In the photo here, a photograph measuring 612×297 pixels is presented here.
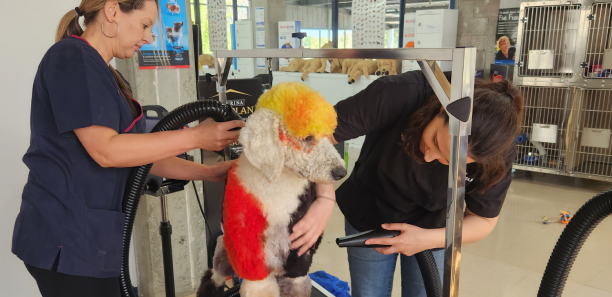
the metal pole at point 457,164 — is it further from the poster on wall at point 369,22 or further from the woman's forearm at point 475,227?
the poster on wall at point 369,22

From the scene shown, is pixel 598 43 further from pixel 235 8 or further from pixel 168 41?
pixel 235 8

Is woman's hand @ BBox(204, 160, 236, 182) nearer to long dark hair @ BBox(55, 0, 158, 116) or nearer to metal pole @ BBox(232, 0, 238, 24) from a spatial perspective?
long dark hair @ BBox(55, 0, 158, 116)

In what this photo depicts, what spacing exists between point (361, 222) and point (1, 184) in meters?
1.51

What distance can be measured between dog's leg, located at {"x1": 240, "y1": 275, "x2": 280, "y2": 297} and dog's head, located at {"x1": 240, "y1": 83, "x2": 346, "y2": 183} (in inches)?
10.7

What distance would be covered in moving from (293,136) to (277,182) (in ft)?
0.46

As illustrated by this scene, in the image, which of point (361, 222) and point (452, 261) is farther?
point (361, 222)

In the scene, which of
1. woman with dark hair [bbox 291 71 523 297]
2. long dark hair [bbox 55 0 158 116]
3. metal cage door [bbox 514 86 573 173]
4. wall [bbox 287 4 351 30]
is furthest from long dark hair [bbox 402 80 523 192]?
wall [bbox 287 4 351 30]

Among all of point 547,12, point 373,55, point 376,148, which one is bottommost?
point 376,148

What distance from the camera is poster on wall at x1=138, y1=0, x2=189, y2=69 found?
205 centimetres

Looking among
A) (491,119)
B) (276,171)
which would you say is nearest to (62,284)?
(276,171)

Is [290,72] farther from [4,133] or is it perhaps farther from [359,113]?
[359,113]

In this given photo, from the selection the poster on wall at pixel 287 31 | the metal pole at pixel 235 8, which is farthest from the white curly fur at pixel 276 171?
the metal pole at pixel 235 8

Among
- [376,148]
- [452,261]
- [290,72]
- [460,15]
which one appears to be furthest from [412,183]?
[290,72]

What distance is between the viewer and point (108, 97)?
971 mm
